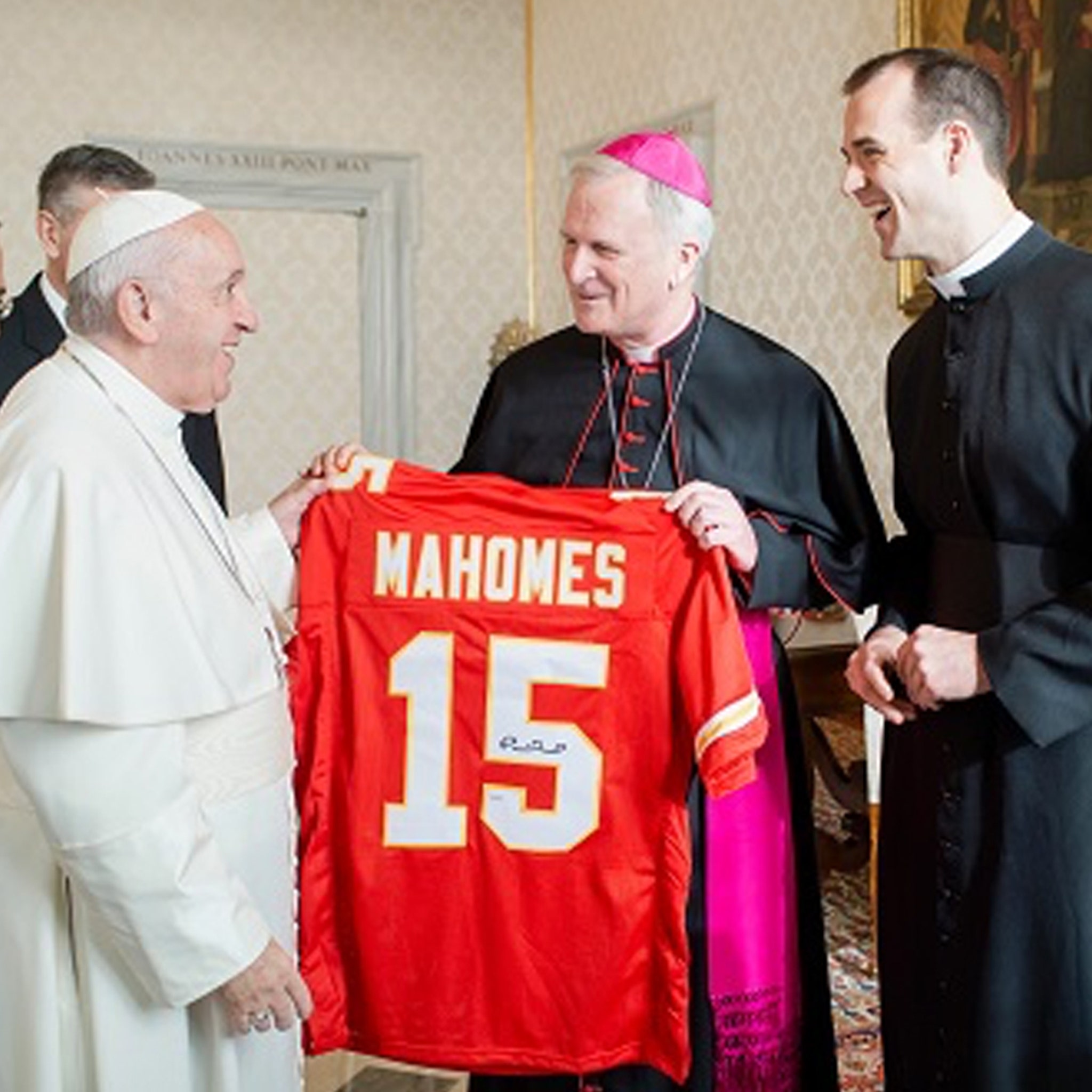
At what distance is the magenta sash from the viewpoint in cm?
260

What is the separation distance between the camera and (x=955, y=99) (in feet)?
7.32

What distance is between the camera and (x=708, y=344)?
9.05 feet

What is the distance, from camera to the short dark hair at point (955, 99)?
2.23 m

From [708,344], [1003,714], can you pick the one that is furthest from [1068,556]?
[708,344]

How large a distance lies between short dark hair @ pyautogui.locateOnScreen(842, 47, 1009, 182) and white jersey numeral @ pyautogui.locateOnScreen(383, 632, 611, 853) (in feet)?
3.20

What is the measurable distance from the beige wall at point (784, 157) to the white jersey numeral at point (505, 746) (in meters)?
2.81

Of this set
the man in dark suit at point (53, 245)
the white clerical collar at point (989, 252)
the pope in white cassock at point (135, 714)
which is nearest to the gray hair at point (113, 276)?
the pope in white cassock at point (135, 714)

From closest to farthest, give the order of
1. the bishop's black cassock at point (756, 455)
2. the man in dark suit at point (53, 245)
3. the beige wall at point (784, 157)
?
1. the bishop's black cassock at point (756, 455)
2. the man in dark suit at point (53, 245)
3. the beige wall at point (784, 157)

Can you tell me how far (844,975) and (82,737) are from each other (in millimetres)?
3295

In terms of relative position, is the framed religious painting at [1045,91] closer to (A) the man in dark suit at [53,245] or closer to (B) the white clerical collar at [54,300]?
(A) the man in dark suit at [53,245]

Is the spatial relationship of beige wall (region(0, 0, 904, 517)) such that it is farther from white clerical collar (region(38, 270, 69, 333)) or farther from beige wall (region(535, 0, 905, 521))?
white clerical collar (region(38, 270, 69, 333))

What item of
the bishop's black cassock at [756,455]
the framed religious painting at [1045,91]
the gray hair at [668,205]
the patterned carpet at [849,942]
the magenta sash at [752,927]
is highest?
the framed religious painting at [1045,91]

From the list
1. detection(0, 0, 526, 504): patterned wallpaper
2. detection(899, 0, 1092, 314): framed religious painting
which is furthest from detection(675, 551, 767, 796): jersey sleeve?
detection(0, 0, 526, 504): patterned wallpaper

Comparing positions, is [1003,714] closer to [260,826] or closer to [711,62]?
[260,826]
